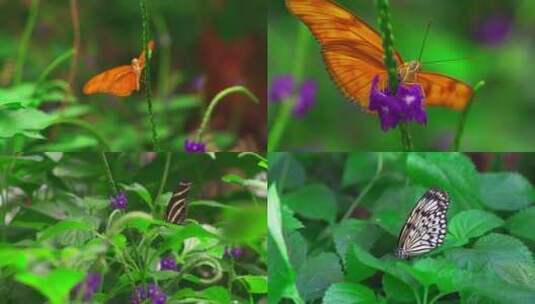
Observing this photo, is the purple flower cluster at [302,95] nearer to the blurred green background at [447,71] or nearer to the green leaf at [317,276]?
the blurred green background at [447,71]

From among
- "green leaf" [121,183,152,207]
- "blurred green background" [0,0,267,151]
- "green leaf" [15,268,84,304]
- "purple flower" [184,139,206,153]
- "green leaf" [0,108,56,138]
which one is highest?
"green leaf" [15,268,84,304]

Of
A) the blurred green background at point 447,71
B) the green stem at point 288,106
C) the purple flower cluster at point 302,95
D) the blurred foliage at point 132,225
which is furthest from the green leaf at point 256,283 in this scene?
the purple flower cluster at point 302,95

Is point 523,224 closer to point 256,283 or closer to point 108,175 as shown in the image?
point 256,283

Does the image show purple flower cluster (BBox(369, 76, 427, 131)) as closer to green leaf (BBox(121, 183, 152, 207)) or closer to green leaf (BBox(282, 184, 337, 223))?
green leaf (BBox(121, 183, 152, 207))

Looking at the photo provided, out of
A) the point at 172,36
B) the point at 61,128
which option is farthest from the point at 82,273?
the point at 172,36

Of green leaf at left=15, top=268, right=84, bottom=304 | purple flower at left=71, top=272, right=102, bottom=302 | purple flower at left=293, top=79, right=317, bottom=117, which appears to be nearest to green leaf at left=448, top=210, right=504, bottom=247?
purple flower at left=71, top=272, right=102, bottom=302
